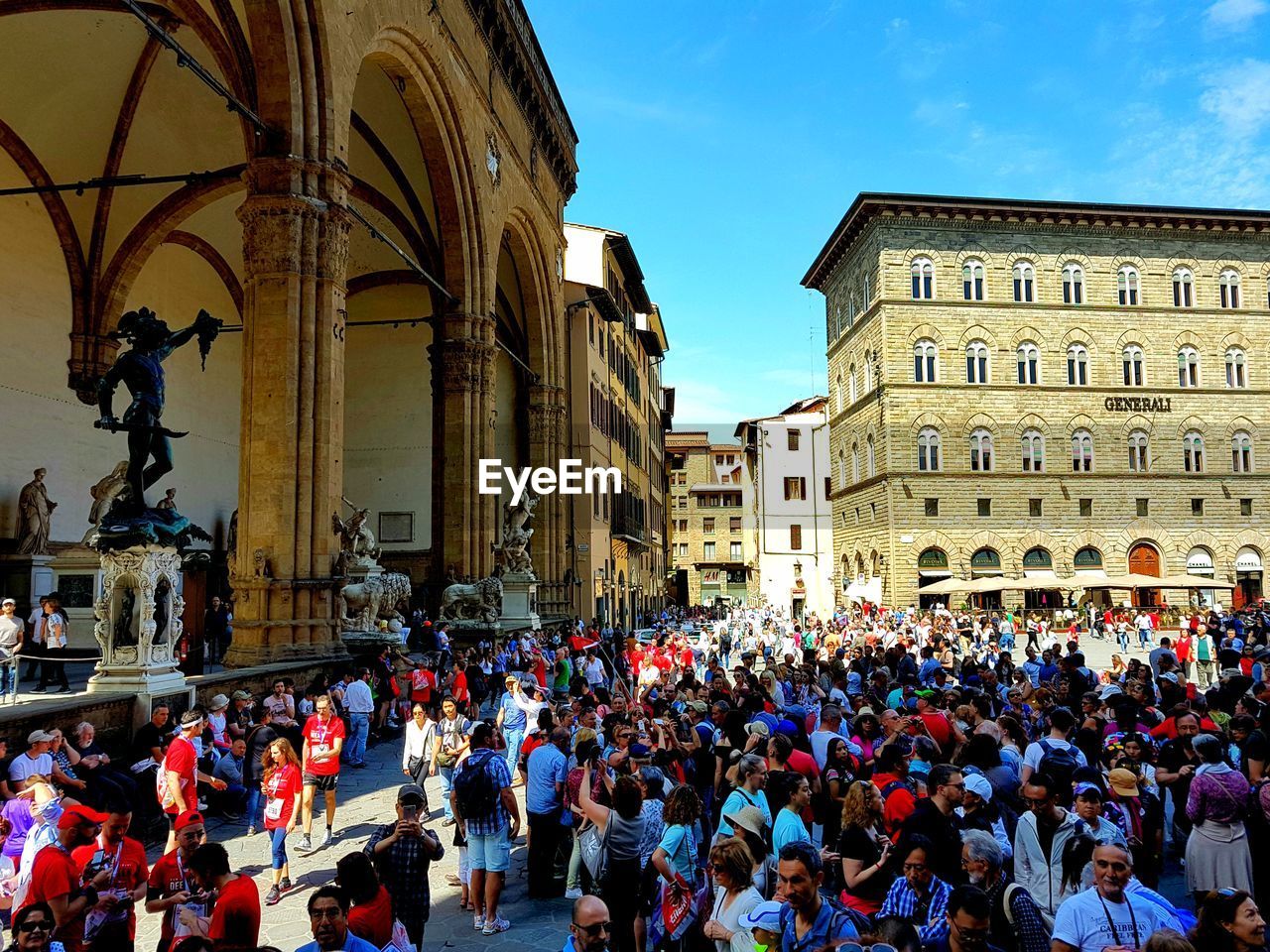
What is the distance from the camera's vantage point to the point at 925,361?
4528 centimetres

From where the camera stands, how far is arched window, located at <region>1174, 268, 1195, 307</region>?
4684 centimetres

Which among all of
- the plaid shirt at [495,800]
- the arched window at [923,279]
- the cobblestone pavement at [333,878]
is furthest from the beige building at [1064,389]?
the plaid shirt at [495,800]

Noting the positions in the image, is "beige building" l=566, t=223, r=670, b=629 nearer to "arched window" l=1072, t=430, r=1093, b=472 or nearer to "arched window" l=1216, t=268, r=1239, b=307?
"arched window" l=1072, t=430, r=1093, b=472

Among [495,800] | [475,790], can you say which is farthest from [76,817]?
[495,800]

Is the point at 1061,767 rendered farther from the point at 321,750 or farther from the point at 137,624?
the point at 137,624

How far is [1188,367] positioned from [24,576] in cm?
4792

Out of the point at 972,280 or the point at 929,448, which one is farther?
the point at 972,280

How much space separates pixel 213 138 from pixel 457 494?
32.9ft

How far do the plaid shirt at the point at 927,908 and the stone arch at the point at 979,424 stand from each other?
43.1 metres

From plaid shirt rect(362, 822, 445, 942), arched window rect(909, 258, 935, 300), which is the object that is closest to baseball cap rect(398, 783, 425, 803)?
plaid shirt rect(362, 822, 445, 942)

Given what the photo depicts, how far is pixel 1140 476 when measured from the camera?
1806 inches

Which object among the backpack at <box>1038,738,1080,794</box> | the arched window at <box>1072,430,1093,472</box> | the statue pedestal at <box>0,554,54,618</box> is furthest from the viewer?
the arched window at <box>1072,430,1093,472</box>

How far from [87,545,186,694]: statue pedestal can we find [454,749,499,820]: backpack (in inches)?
175

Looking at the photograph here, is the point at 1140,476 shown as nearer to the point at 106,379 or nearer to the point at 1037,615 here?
the point at 1037,615
